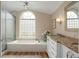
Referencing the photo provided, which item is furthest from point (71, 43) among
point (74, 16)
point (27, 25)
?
point (27, 25)

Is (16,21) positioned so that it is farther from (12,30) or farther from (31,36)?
(31,36)

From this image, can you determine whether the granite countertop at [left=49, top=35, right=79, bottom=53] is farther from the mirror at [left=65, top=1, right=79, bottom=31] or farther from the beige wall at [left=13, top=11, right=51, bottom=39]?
the beige wall at [left=13, top=11, right=51, bottom=39]

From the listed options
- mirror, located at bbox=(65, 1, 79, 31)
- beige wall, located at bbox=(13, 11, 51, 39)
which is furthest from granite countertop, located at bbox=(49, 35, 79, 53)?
beige wall, located at bbox=(13, 11, 51, 39)

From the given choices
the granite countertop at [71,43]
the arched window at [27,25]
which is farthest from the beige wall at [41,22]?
the granite countertop at [71,43]

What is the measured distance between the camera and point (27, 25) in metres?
3.07

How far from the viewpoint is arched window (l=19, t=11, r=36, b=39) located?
3054mm

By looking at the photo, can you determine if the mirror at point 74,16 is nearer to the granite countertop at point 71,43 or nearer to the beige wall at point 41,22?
the granite countertop at point 71,43

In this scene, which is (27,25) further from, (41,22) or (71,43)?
(71,43)

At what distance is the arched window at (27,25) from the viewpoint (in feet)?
10.0

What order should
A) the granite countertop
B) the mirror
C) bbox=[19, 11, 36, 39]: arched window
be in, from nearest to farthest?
the granite countertop, the mirror, bbox=[19, 11, 36, 39]: arched window

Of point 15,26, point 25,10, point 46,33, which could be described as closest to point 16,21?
point 15,26

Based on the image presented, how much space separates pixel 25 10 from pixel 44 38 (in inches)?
34.2

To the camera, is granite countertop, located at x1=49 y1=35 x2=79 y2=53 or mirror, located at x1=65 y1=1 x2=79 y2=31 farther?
mirror, located at x1=65 y1=1 x2=79 y2=31

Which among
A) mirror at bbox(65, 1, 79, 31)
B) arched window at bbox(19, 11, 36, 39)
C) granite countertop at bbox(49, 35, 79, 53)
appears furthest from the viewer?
arched window at bbox(19, 11, 36, 39)
